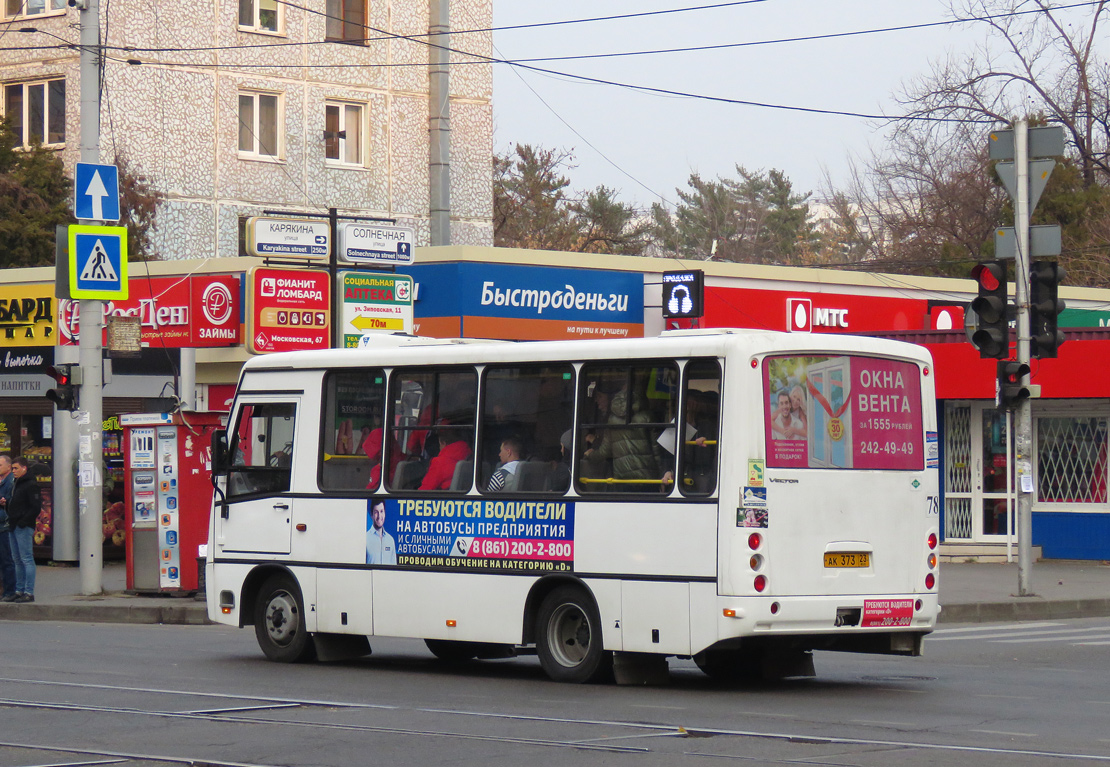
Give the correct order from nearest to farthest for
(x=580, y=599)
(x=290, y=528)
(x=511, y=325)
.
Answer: (x=580, y=599) < (x=290, y=528) < (x=511, y=325)

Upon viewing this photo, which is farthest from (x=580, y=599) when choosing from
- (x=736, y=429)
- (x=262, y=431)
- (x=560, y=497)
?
(x=262, y=431)

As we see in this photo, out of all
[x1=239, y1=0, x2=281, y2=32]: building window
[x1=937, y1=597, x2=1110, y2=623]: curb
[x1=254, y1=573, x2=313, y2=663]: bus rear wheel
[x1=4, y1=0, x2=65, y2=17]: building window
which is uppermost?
[x1=239, y1=0, x2=281, y2=32]: building window

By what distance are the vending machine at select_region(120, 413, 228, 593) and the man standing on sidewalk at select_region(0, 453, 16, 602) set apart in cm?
155

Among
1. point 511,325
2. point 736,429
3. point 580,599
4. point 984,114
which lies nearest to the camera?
point 736,429

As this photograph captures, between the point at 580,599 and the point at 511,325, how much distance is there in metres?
16.7

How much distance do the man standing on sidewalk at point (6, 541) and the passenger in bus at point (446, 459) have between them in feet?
31.1

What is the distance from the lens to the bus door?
14.0 meters

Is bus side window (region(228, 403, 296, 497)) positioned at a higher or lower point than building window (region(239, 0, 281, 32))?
lower

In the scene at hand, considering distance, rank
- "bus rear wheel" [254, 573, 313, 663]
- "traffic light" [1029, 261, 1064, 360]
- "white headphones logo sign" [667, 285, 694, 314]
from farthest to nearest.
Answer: "white headphones logo sign" [667, 285, 694, 314], "traffic light" [1029, 261, 1064, 360], "bus rear wheel" [254, 573, 313, 663]

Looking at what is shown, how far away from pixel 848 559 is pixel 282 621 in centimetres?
498

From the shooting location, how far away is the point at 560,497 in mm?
12219

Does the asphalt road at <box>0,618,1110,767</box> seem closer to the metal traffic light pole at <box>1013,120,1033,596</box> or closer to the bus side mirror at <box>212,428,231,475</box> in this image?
the bus side mirror at <box>212,428,231,475</box>

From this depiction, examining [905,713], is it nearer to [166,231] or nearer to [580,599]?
[580,599]

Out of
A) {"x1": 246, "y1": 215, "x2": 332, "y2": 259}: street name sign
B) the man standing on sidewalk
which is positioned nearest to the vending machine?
the man standing on sidewalk
